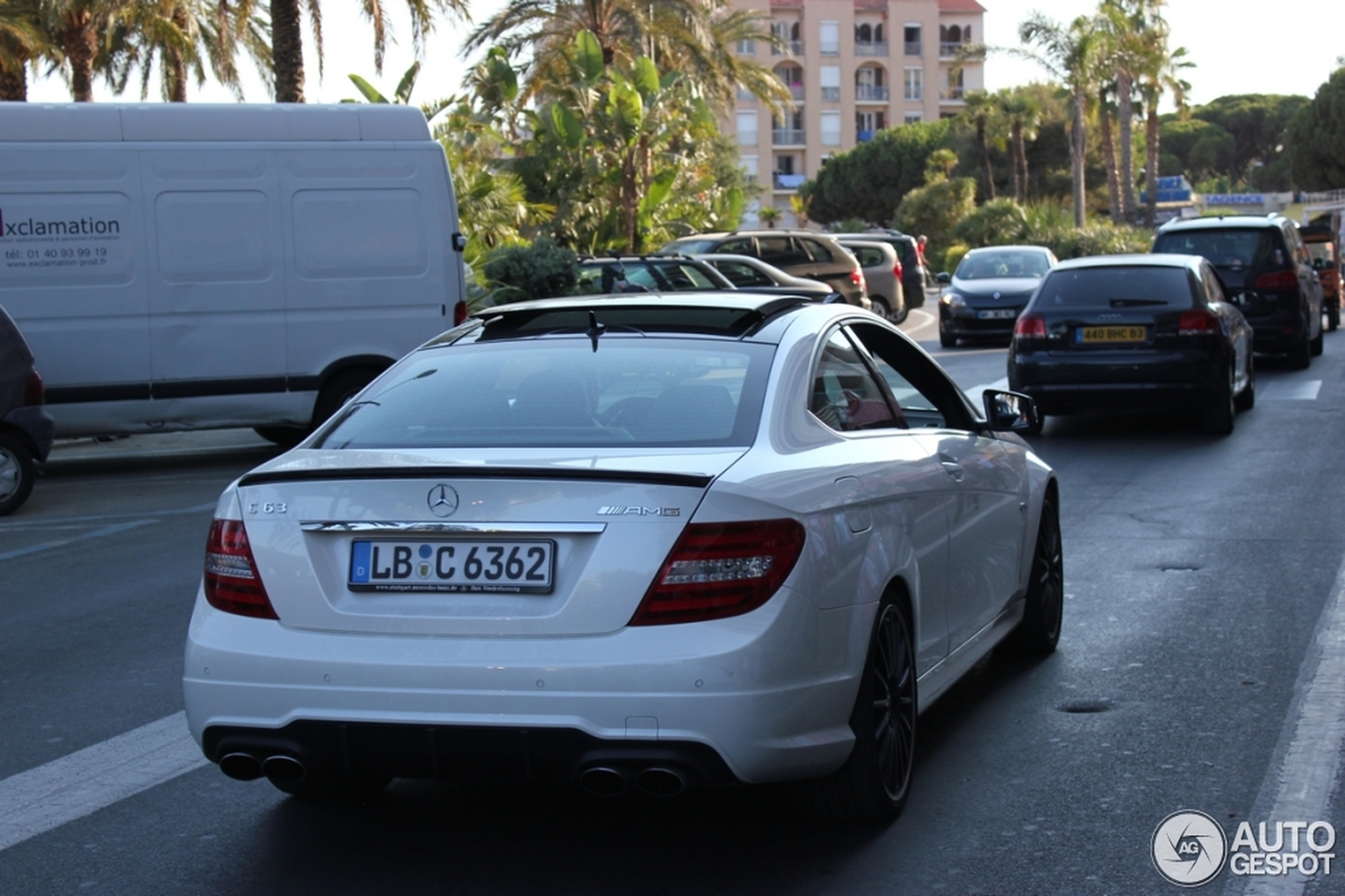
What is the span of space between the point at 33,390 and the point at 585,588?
8.94m

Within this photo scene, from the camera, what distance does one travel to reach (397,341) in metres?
14.0

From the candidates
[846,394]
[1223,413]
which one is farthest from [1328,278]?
[846,394]

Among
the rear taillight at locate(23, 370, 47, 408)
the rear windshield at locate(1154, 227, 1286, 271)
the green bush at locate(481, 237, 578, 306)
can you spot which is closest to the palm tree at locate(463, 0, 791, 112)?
the green bush at locate(481, 237, 578, 306)

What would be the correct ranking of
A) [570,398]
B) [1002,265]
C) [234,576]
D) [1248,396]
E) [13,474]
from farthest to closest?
[1002,265] → [1248,396] → [13,474] → [570,398] → [234,576]

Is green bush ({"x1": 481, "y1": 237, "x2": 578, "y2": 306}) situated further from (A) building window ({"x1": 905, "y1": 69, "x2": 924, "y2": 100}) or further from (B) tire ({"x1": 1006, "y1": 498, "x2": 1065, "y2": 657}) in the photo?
(A) building window ({"x1": 905, "y1": 69, "x2": 924, "y2": 100})

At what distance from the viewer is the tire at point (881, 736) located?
4492 millimetres

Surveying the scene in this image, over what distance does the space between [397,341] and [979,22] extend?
10641 centimetres

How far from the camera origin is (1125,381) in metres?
13.5

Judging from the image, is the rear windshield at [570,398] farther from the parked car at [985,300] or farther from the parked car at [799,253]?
the parked car at [799,253]

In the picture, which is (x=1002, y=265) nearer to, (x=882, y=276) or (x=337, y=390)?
(x=882, y=276)

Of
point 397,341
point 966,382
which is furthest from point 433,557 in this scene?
point 966,382

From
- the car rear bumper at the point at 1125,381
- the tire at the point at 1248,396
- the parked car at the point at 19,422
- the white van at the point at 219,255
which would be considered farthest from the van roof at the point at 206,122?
the tire at the point at 1248,396

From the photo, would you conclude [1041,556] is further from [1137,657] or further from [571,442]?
[571,442]

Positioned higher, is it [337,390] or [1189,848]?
[337,390]
